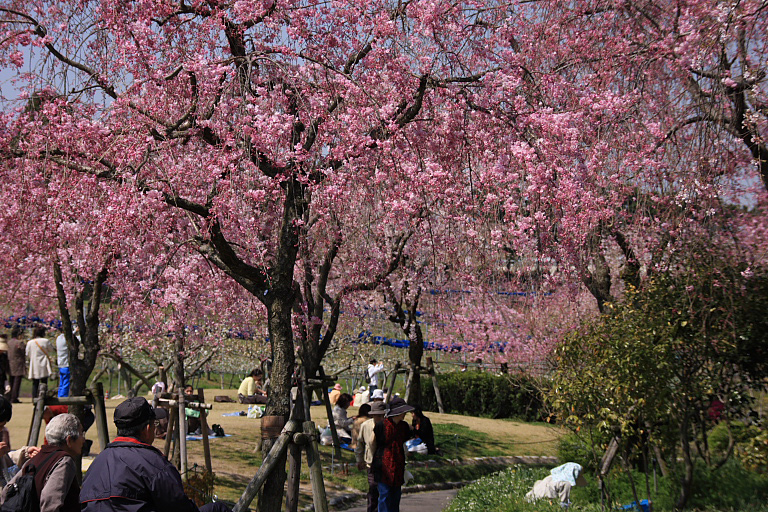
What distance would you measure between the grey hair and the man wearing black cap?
81 cm

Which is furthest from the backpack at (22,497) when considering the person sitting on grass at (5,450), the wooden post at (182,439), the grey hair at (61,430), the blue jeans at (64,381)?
the blue jeans at (64,381)

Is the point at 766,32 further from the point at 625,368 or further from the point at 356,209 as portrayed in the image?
the point at 356,209

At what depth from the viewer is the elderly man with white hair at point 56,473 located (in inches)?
162

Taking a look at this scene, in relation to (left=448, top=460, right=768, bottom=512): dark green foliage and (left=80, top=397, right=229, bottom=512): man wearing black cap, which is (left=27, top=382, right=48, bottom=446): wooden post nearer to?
(left=80, top=397, right=229, bottom=512): man wearing black cap

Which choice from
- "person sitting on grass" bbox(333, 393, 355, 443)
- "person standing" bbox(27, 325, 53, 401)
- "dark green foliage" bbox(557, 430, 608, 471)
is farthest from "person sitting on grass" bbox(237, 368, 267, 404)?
"dark green foliage" bbox(557, 430, 608, 471)

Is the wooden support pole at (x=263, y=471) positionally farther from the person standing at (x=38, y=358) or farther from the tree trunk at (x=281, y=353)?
the person standing at (x=38, y=358)

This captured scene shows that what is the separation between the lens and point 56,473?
417 centimetres

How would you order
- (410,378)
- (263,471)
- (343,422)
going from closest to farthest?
1. (263,471)
2. (343,422)
3. (410,378)

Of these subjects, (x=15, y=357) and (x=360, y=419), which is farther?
(x=15, y=357)

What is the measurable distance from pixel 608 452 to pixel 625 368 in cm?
163

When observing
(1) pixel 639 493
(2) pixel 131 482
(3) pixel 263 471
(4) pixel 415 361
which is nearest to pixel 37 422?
(3) pixel 263 471

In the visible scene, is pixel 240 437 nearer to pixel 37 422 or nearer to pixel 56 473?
pixel 37 422

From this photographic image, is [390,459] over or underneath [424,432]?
over

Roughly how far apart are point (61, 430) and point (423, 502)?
7.48m
